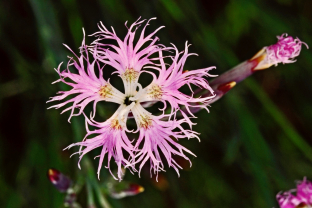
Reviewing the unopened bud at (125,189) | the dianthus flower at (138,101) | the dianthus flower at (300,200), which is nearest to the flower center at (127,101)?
the dianthus flower at (138,101)

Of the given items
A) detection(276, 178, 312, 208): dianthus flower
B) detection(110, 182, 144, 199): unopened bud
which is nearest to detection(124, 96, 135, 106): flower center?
detection(110, 182, 144, 199): unopened bud

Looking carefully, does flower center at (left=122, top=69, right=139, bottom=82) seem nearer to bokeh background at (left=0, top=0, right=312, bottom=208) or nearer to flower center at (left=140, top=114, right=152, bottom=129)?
flower center at (left=140, top=114, right=152, bottom=129)

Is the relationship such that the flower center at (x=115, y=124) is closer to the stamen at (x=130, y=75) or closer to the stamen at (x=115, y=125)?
the stamen at (x=115, y=125)

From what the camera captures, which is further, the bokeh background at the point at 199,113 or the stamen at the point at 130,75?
the bokeh background at the point at 199,113

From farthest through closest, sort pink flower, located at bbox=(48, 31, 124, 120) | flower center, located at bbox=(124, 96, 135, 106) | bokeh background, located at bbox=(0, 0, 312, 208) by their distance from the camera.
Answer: bokeh background, located at bbox=(0, 0, 312, 208) → flower center, located at bbox=(124, 96, 135, 106) → pink flower, located at bbox=(48, 31, 124, 120)

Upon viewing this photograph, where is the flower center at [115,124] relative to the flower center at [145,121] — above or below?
above

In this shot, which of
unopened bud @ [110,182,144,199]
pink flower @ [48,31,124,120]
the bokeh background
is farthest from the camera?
the bokeh background

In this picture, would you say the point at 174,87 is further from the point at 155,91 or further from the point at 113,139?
the point at 113,139

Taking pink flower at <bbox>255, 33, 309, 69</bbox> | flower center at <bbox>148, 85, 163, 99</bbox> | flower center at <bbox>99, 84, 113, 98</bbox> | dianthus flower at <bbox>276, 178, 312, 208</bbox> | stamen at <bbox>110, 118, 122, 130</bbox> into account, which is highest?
flower center at <bbox>99, 84, 113, 98</bbox>

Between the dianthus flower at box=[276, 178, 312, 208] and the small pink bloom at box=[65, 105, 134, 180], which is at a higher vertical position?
the small pink bloom at box=[65, 105, 134, 180]
